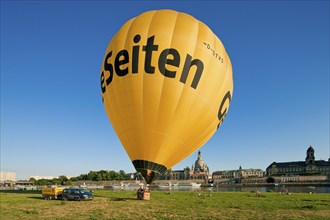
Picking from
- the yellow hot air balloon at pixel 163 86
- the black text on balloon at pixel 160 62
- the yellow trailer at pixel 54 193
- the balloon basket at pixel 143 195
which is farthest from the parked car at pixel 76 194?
the black text on balloon at pixel 160 62

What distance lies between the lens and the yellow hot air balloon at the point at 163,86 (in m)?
19.4

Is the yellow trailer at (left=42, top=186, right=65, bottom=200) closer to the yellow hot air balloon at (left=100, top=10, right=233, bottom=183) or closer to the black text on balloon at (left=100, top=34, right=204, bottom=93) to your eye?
the yellow hot air balloon at (left=100, top=10, right=233, bottom=183)

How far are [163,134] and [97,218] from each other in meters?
6.21

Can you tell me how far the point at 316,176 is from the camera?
605ft

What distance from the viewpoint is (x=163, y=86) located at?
19.2m

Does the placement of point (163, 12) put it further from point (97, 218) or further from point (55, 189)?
point (55, 189)

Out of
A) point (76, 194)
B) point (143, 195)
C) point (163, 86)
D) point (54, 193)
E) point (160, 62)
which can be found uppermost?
point (160, 62)

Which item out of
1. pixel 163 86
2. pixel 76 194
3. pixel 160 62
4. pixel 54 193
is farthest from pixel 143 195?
pixel 160 62

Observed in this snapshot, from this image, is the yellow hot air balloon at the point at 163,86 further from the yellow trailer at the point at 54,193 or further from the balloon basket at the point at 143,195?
the yellow trailer at the point at 54,193

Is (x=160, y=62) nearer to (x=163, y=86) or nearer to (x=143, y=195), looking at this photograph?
(x=163, y=86)

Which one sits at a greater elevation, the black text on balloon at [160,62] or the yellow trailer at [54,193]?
the black text on balloon at [160,62]

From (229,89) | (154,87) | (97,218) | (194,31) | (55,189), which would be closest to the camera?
(97,218)

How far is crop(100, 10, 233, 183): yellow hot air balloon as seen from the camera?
19391 mm

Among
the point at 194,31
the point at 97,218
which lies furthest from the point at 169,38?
the point at 97,218
